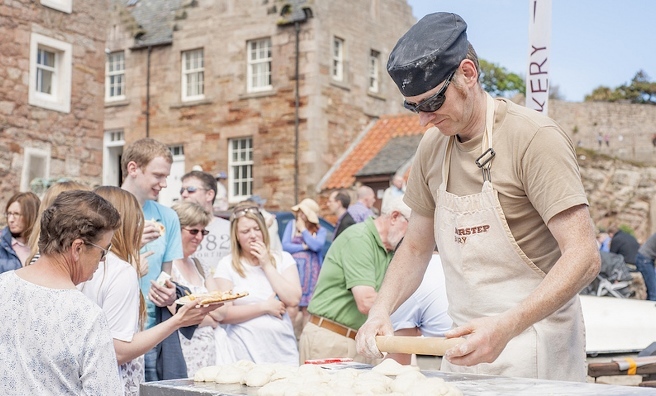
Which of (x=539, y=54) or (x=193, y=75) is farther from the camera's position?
(x=193, y=75)

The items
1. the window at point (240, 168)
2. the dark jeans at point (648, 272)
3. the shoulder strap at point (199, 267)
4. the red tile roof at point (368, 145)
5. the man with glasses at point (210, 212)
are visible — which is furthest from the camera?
the window at point (240, 168)

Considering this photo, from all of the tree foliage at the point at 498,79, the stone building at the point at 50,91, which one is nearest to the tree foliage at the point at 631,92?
the tree foliage at the point at 498,79

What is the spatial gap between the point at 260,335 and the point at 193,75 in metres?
20.9

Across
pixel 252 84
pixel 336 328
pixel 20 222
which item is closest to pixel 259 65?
pixel 252 84

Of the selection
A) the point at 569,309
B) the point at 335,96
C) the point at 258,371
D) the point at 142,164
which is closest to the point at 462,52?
the point at 569,309

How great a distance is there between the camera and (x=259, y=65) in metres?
25.5

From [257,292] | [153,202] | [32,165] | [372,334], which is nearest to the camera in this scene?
[372,334]

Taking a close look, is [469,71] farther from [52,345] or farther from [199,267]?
[199,267]

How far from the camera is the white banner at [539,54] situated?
524 cm

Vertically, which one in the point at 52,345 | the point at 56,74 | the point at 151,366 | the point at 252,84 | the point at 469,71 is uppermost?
the point at 252,84

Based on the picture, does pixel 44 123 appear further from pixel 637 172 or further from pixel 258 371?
pixel 637 172

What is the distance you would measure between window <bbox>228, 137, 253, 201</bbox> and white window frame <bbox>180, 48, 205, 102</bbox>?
1.89m

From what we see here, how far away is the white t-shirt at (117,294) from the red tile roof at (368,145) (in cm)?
1924

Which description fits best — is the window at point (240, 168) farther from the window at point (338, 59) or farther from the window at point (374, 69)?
the window at point (374, 69)
